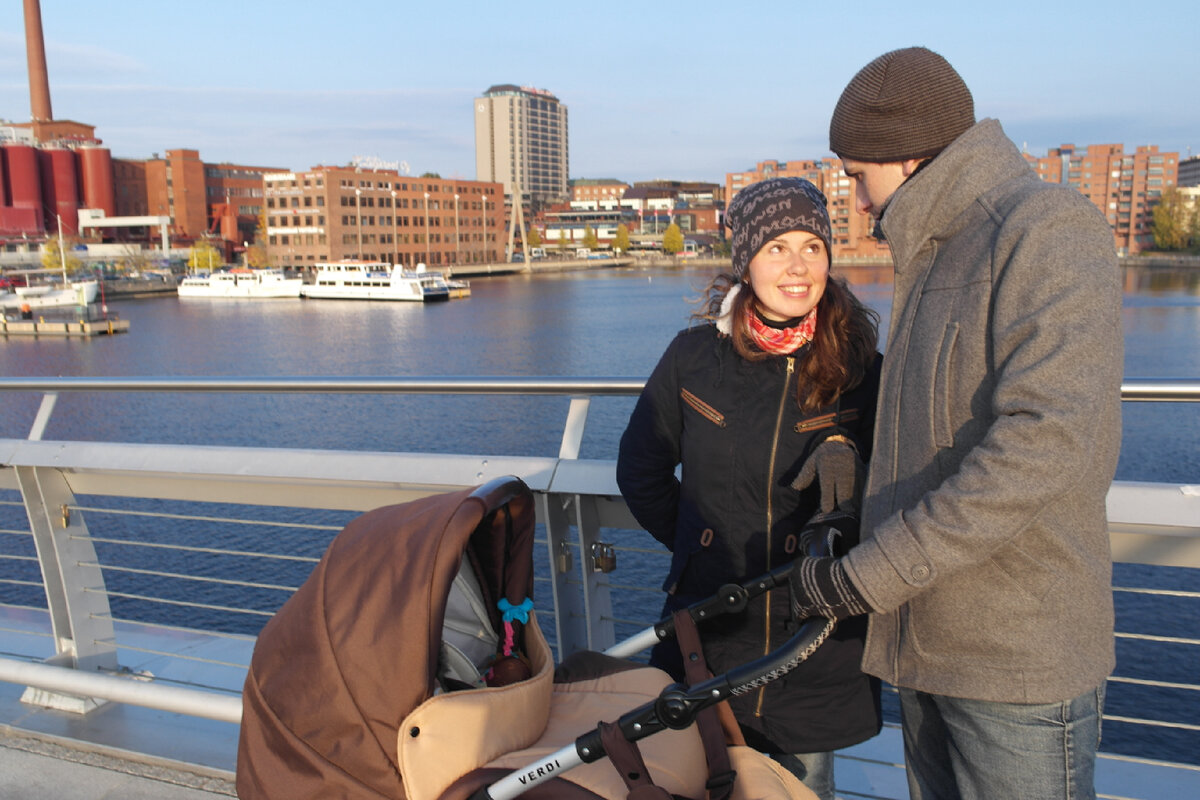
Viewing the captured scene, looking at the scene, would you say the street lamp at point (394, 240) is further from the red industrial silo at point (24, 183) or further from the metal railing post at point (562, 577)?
the metal railing post at point (562, 577)

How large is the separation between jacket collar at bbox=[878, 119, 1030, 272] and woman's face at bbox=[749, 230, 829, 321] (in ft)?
1.03

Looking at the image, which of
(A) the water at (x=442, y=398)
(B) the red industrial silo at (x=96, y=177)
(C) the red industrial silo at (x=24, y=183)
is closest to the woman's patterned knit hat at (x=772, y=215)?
(A) the water at (x=442, y=398)

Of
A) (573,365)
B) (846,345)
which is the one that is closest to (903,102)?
(846,345)

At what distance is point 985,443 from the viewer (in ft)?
3.90

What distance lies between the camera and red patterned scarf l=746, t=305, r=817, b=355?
5.49 ft

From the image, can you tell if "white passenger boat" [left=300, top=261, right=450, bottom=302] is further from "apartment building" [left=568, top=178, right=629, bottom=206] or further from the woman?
"apartment building" [left=568, top=178, right=629, bottom=206]

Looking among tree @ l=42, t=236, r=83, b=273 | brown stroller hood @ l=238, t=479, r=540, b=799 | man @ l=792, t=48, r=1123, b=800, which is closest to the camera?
man @ l=792, t=48, r=1123, b=800

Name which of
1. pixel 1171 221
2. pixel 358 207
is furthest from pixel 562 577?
pixel 358 207

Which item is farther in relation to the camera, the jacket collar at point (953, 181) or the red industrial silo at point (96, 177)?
the red industrial silo at point (96, 177)

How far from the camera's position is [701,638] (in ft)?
5.79

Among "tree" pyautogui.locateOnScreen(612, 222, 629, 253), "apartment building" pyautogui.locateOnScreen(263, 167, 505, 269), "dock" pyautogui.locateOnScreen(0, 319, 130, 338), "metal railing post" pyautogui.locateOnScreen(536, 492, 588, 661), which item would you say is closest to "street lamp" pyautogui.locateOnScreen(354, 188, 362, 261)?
"apartment building" pyautogui.locateOnScreen(263, 167, 505, 269)

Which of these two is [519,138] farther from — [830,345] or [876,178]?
[876,178]

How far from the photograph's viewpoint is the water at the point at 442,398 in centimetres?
964

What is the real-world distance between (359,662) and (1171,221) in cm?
7393
